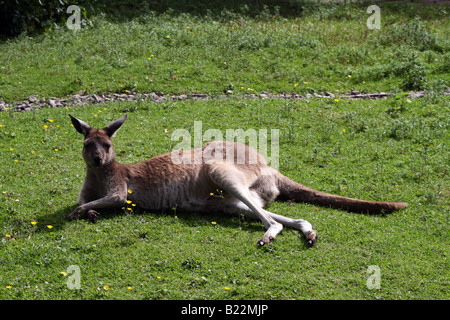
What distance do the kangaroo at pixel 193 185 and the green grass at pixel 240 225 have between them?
152 millimetres

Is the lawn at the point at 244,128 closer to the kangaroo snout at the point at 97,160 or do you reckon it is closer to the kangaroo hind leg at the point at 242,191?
the kangaroo hind leg at the point at 242,191

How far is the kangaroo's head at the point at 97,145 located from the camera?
20.6ft

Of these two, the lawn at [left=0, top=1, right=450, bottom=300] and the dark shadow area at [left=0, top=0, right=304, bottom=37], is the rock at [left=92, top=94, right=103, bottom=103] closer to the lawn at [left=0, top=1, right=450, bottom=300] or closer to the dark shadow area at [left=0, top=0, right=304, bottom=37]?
the lawn at [left=0, top=1, right=450, bottom=300]

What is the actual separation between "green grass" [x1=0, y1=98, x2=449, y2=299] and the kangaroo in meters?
0.15

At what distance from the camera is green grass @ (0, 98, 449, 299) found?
16.9 feet

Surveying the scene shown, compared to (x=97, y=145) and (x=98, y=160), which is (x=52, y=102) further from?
(x=98, y=160)

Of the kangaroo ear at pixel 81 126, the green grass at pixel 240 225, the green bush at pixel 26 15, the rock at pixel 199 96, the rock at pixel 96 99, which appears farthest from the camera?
the green bush at pixel 26 15

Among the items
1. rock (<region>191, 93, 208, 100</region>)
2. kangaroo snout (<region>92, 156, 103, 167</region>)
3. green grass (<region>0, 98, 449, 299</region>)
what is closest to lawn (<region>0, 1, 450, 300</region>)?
green grass (<region>0, 98, 449, 299</region>)

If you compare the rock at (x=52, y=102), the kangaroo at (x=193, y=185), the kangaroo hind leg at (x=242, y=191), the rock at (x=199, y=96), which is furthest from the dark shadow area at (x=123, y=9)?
the kangaroo hind leg at (x=242, y=191)

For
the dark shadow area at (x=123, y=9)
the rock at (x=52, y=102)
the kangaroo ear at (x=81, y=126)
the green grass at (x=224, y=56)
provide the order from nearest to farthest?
the kangaroo ear at (x=81, y=126) → the rock at (x=52, y=102) → the green grass at (x=224, y=56) → the dark shadow area at (x=123, y=9)

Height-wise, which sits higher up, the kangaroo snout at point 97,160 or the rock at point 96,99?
the rock at point 96,99

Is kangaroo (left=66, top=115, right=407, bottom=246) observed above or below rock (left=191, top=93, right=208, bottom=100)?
below

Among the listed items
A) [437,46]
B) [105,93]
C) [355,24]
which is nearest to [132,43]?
[105,93]

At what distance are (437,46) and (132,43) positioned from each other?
7.00m
